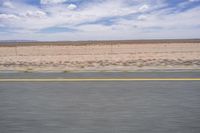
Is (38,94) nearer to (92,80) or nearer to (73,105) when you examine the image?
(73,105)

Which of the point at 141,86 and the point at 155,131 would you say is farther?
the point at 141,86

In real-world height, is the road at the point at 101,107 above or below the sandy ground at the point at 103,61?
above

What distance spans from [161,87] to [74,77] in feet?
9.49

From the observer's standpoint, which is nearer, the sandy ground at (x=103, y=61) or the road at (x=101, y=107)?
the road at (x=101, y=107)

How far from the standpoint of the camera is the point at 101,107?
497 cm

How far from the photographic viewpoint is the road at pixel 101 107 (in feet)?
13.1

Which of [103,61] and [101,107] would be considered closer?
[101,107]

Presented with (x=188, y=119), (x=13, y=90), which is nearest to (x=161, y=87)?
(x=188, y=119)

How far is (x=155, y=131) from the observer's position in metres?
3.80

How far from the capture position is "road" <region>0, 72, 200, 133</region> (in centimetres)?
398

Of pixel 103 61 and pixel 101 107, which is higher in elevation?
pixel 101 107

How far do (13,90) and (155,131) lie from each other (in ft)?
13.1

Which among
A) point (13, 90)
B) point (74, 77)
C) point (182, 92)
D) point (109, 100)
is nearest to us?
point (109, 100)

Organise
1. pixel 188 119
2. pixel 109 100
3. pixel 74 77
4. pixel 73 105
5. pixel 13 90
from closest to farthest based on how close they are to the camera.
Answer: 1. pixel 188 119
2. pixel 73 105
3. pixel 109 100
4. pixel 13 90
5. pixel 74 77
